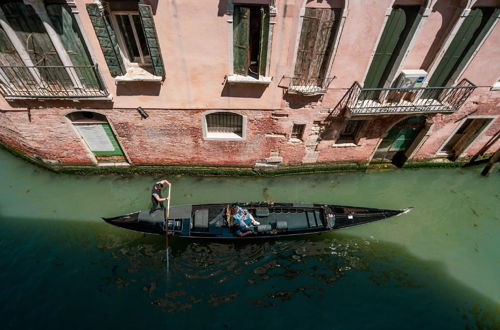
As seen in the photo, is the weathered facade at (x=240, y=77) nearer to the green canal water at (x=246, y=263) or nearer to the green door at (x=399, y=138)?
the green door at (x=399, y=138)

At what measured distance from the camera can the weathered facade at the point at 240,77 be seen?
6.51 m

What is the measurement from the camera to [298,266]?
8.41 metres

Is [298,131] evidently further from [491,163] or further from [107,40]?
[491,163]

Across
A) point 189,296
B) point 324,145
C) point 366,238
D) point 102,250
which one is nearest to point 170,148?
point 102,250

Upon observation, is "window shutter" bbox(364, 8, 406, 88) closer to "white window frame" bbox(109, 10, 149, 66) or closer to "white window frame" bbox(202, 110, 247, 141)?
"white window frame" bbox(202, 110, 247, 141)

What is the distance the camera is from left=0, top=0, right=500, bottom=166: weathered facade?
6.51 metres

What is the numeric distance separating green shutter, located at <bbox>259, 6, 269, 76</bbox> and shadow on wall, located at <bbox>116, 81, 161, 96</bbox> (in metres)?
2.82

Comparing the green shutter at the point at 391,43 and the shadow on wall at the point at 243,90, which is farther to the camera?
the shadow on wall at the point at 243,90

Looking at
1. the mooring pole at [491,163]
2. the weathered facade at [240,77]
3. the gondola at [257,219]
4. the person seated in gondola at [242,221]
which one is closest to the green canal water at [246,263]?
the mooring pole at [491,163]

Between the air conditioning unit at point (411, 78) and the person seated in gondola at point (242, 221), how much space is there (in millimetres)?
5645

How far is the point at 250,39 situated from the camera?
23.4ft

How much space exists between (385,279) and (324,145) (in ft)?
14.9

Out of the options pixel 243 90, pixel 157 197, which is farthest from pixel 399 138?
pixel 157 197

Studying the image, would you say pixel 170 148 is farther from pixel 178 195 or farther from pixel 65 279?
pixel 65 279
